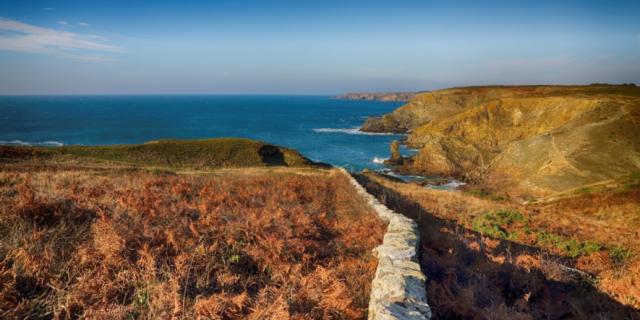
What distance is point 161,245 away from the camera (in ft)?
19.7

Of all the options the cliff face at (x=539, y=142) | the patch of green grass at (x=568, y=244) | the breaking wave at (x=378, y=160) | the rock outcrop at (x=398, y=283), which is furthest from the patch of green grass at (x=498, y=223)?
the breaking wave at (x=378, y=160)

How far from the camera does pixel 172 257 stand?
5.77 metres

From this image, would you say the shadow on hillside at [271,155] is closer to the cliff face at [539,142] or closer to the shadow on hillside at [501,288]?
the cliff face at [539,142]

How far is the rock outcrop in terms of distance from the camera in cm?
448

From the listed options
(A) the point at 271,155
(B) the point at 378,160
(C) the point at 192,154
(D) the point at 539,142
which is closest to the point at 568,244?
(A) the point at 271,155

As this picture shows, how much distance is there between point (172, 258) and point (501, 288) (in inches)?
257

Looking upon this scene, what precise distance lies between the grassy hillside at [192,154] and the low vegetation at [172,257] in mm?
30138

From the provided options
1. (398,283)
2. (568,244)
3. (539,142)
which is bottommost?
(539,142)

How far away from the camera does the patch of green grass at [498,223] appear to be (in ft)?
46.7

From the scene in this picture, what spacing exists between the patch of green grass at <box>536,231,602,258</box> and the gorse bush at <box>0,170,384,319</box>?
872 centimetres

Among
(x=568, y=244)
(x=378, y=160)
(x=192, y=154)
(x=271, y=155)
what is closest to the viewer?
(x=568, y=244)

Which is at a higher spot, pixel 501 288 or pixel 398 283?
pixel 398 283

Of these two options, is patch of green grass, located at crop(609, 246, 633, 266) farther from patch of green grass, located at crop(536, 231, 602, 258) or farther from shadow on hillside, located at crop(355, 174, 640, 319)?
shadow on hillside, located at crop(355, 174, 640, 319)

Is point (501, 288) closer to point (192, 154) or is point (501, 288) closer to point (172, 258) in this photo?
point (172, 258)
